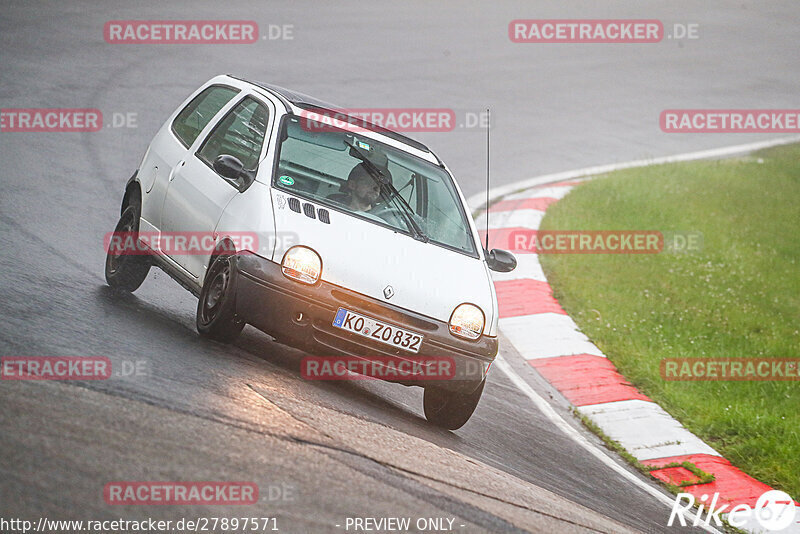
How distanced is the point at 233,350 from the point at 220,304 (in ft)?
1.25

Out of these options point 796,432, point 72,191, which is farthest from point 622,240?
point 72,191

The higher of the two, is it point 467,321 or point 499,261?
point 499,261

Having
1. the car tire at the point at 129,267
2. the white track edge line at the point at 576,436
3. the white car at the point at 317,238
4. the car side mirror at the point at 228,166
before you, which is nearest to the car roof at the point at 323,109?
the white car at the point at 317,238

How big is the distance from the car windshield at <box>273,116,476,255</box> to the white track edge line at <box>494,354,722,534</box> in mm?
1680

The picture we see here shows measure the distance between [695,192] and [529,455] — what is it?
30.9ft

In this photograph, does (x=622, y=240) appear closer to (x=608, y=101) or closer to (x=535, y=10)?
(x=608, y=101)

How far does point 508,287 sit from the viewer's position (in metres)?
11.0

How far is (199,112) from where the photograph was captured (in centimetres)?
794

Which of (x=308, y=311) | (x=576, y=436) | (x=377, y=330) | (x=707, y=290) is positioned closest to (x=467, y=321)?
(x=377, y=330)

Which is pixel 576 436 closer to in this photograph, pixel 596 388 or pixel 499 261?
pixel 596 388

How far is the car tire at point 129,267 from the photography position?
7.75 m

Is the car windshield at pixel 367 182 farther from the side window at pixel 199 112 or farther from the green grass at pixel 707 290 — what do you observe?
the green grass at pixel 707 290

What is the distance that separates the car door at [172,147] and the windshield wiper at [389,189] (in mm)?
1201

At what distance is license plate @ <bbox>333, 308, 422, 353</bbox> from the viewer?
6.14 m
